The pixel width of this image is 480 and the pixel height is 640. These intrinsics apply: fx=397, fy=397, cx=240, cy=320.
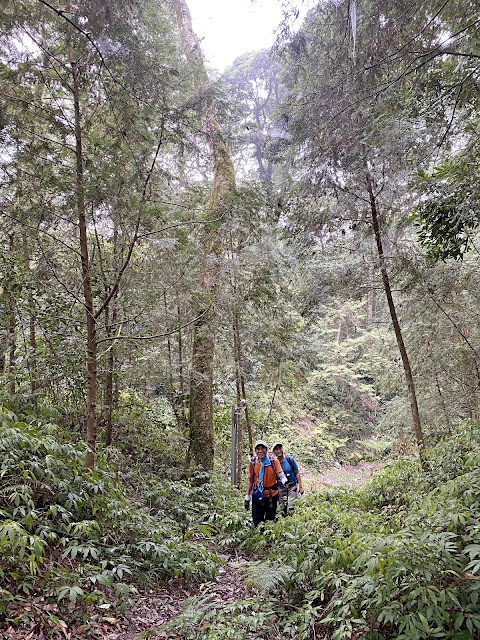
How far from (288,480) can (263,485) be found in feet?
1.80

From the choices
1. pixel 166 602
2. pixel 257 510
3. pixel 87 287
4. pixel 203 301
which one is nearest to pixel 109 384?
pixel 203 301

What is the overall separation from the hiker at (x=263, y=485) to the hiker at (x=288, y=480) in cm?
24

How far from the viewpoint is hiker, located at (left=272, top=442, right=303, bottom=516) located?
20.9 feet

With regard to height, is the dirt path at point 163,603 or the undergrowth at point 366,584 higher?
the undergrowth at point 366,584

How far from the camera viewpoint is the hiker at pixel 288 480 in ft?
20.9

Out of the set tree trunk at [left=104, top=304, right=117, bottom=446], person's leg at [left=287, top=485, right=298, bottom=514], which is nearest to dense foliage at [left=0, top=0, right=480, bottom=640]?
tree trunk at [left=104, top=304, right=117, bottom=446]

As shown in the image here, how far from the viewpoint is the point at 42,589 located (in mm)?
3109

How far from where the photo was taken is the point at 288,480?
6.45 metres

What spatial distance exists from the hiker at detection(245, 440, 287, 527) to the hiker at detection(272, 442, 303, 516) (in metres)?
0.24

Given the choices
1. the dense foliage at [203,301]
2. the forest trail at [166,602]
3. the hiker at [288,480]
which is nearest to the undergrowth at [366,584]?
the dense foliage at [203,301]

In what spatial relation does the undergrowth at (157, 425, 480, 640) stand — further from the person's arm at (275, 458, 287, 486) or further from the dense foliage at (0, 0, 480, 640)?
the person's arm at (275, 458, 287, 486)

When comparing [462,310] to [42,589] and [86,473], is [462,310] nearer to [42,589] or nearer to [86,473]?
[86,473]

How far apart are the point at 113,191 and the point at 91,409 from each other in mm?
2694

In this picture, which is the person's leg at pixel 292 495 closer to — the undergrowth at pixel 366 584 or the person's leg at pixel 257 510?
the person's leg at pixel 257 510
